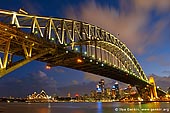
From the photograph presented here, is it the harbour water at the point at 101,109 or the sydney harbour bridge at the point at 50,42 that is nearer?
the sydney harbour bridge at the point at 50,42

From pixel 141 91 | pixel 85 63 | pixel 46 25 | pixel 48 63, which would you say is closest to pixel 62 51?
pixel 46 25

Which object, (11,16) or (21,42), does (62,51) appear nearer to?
(21,42)

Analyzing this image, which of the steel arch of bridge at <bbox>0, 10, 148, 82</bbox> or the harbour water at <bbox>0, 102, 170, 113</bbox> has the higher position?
the steel arch of bridge at <bbox>0, 10, 148, 82</bbox>

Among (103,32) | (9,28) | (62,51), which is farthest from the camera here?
(103,32)

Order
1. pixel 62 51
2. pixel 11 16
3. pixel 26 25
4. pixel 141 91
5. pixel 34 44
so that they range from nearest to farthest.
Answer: pixel 11 16
pixel 34 44
pixel 26 25
pixel 62 51
pixel 141 91

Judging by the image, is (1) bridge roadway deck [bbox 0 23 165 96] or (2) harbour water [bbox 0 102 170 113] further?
(2) harbour water [bbox 0 102 170 113]

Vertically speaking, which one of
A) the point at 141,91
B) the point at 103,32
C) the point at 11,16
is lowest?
the point at 141,91

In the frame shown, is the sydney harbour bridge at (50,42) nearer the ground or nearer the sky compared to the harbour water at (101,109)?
nearer the sky

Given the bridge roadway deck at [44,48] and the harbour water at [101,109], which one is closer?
the bridge roadway deck at [44,48]

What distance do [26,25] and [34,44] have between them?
419 centimetres

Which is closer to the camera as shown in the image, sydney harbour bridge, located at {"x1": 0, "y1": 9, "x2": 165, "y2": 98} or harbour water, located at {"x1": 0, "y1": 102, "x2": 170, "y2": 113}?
sydney harbour bridge, located at {"x1": 0, "y1": 9, "x2": 165, "y2": 98}

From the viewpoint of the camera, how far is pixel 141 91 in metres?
96.9

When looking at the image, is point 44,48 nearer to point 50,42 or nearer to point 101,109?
point 50,42

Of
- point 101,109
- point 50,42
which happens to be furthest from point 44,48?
point 101,109
